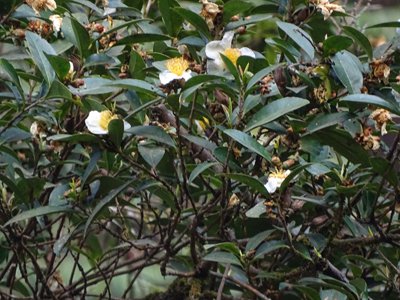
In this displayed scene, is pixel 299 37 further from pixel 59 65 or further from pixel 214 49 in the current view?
pixel 59 65

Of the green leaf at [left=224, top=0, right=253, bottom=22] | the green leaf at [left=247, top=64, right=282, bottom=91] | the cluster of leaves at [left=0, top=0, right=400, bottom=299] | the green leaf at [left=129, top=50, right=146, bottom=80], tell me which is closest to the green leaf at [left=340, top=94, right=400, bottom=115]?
the cluster of leaves at [left=0, top=0, right=400, bottom=299]

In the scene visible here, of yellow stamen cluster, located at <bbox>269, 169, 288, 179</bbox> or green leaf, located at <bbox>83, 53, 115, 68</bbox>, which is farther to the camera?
green leaf, located at <bbox>83, 53, 115, 68</bbox>

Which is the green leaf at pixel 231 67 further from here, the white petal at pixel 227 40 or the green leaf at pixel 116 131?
the green leaf at pixel 116 131

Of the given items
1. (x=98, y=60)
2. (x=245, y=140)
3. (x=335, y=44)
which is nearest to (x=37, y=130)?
(x=98, y=60)

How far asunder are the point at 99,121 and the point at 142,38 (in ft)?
0.64

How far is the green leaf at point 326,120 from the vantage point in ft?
3.65

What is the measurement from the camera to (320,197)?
1.17 m

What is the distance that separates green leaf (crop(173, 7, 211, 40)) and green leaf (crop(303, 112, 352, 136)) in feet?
0.68

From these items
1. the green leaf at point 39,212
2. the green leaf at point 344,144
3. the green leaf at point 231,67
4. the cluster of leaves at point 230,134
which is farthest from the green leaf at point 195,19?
the green leaf at point 39,212

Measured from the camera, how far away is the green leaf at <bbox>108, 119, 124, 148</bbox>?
1061 mm

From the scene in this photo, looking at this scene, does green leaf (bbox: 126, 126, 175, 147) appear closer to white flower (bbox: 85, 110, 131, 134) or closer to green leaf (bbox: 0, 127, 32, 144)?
white flower (bbox: 85, 110, 131, 134)

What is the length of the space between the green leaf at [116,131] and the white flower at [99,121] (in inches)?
0.4

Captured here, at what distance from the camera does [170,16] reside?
1.26m

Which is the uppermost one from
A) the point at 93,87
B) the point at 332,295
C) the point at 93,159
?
the point at 93,87
